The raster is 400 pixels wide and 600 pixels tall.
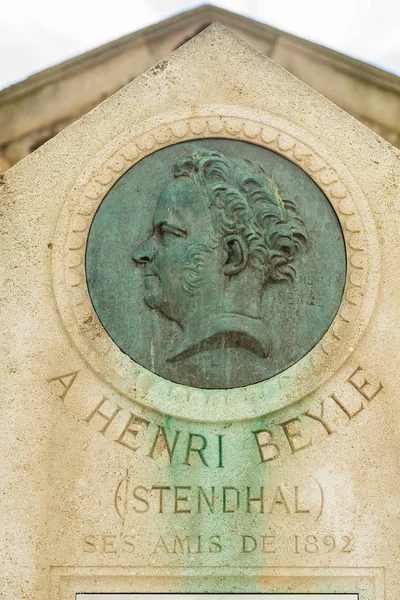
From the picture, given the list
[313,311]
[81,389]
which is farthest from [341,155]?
[81,389]

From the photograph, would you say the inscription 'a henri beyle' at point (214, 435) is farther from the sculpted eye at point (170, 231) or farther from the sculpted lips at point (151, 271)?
the sculpted eye at point (170, 231)

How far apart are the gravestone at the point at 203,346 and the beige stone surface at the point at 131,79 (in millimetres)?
93

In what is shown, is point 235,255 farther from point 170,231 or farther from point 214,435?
point 214,435

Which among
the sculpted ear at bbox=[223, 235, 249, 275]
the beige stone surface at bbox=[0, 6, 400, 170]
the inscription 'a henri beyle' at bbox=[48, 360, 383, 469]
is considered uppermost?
the beige stone surface at bbox=[0, 6, 400, 170]

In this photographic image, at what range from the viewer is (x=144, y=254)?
6035 millimetres

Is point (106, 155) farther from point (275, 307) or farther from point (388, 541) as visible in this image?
point (388, 541)

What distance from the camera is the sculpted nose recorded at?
604 cm

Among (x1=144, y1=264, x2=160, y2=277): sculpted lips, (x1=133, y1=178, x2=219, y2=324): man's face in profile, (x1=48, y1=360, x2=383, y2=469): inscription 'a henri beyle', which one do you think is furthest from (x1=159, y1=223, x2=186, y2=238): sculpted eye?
(x1=48, y1=360, x2=383, y2=469): inscription 'a henri beyle'

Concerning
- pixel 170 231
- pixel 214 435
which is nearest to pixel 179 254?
pixel 170 231

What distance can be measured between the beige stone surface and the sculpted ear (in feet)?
3.53

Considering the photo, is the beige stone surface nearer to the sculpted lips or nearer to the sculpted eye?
the sculpted eye

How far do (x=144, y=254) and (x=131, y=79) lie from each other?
111cm

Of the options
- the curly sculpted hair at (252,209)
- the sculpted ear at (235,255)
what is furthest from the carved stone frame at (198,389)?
the sculpted ear at (235,255)

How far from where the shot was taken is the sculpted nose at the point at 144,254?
604cm
